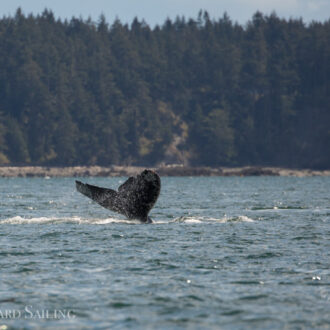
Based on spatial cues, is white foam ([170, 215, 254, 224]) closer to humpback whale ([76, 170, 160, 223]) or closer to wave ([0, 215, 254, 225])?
wave ([0, 215, 254, 225])

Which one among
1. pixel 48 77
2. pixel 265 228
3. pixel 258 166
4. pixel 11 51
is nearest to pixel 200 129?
pixel 258 166

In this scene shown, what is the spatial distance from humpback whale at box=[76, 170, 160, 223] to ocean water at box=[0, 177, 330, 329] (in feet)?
3.98

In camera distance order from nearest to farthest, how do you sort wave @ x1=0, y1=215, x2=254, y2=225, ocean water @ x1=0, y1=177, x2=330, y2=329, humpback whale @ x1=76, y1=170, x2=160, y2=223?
ocean water @ x1=0, y1=177, x2=330, y2=329, humpback whale @ x1=76, y1=170, x2=160, y2=223, wave @ x1=0, y1=215, x2=254, y2=225

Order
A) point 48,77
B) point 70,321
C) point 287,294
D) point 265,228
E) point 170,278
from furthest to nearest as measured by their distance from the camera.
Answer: point 48,77 < point 265,228 < point 170,278 < point 287,294 < point 70,321

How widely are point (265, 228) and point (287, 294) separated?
657 inches

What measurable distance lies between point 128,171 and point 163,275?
14847 centimetres

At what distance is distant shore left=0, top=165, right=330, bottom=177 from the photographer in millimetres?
168125

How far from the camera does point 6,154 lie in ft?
582

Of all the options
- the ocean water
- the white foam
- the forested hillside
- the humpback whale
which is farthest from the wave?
the forested hillside

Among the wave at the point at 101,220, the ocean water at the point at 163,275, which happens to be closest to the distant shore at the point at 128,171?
the wave at the point at 101,220

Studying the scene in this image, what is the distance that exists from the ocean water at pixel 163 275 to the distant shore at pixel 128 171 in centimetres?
13187

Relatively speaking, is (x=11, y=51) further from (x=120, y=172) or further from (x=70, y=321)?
(x=70, y=321)

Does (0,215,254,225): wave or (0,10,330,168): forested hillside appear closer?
(0,215,254,225): wave

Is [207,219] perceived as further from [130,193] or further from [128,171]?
[128,171]
